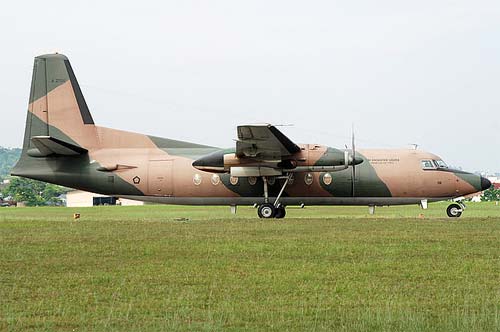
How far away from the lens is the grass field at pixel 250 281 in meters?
10.3

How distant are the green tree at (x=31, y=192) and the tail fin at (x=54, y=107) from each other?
289ft

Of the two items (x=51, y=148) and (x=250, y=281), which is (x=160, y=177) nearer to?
(x=51, y=148)

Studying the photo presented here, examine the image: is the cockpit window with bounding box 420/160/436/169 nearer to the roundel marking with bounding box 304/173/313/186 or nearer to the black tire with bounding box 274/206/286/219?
the roundel marking with bounding box 304/173/313/186

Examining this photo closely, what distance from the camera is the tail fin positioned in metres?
34.1

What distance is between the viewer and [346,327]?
985 centimetres

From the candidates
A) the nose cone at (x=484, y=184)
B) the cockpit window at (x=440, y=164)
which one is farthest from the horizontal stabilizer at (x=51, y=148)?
the nose cone at (x=484, y=184)

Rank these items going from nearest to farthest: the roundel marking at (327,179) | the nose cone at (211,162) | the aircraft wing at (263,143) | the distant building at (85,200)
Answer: the aircraft wing at (263,143) → the nose cone at (211,162) → the roundel marking at (327,179) → the distant building at (85,200)

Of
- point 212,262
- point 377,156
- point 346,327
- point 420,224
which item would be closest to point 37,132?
point 377,156

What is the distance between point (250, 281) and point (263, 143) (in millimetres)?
18425

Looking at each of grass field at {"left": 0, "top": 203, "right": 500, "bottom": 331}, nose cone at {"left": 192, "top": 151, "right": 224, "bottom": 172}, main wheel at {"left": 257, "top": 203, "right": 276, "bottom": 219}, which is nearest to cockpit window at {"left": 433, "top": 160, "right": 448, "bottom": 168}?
main wheel at {"left": 257, "top": 203, "right": 276, "bottom": 219}

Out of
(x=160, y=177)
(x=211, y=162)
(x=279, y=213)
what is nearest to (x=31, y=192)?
(x=160, y=177)

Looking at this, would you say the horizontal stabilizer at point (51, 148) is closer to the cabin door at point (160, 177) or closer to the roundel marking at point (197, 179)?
the cabin door at point (160, 177)

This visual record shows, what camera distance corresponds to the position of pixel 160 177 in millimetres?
33625

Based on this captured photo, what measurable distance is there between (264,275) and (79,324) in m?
4.71
